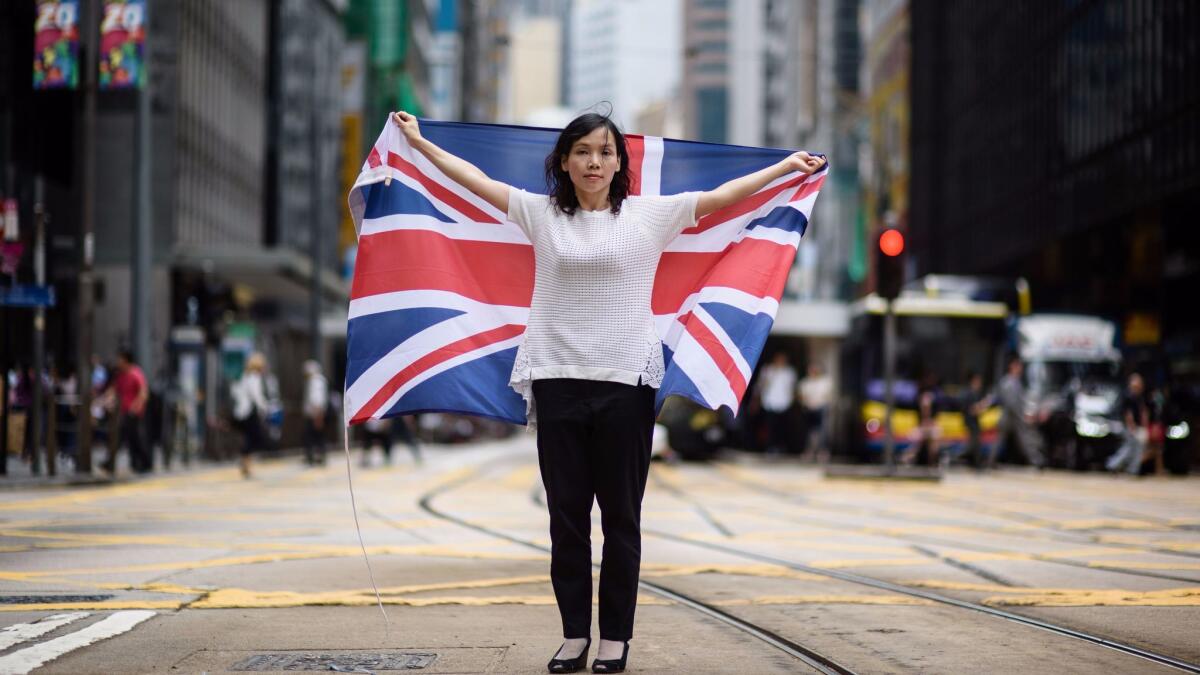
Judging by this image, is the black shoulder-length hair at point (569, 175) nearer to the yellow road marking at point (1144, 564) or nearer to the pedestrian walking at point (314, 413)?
the yellow road marking at point (1144, 564)

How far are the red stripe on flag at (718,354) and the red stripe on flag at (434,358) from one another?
0.68 metres

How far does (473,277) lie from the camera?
6.94m

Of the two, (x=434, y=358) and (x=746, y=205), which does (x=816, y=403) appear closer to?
(x=746, y=205)

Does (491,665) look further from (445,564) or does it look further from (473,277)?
(445,564)

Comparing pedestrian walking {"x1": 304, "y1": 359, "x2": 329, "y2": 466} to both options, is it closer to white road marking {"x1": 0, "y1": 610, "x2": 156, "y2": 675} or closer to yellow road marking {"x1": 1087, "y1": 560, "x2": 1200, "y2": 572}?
yellow road marking {"x1": 1087, "y1": 560, "x2": 1200, "y2": 572}

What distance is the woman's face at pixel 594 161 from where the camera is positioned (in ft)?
19.6

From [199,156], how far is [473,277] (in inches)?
1732

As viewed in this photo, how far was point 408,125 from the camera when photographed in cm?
676

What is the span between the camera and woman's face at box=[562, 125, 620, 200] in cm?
598

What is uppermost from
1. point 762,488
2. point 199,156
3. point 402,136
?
point 199,156

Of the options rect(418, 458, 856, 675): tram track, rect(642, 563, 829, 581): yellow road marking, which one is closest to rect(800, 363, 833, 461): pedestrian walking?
rect(418, 458, 856, 675): tram track

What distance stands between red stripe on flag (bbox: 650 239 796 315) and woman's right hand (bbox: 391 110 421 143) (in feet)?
3.35

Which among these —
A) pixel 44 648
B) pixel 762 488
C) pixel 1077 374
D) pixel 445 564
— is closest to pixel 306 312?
pixel 1077 374

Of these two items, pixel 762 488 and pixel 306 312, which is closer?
pixel 762 488
